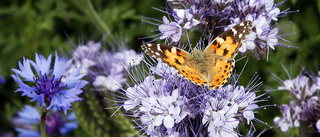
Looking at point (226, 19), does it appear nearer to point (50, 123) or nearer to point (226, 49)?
point (226, 49)

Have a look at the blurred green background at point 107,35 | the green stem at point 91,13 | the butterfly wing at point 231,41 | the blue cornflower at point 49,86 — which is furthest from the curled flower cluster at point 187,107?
the green stem at point 91,13

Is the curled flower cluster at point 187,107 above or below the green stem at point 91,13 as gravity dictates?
below

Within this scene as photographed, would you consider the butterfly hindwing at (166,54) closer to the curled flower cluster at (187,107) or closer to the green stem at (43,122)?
the curled flower cluster at (187,107)

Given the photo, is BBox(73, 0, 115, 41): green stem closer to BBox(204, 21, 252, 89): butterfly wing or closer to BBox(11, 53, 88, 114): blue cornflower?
BBox(11, 53, 88, 114): blue cornflower

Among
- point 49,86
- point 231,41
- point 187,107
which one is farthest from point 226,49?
point 49,86

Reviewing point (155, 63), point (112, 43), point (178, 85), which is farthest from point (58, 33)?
point (178, 85)
